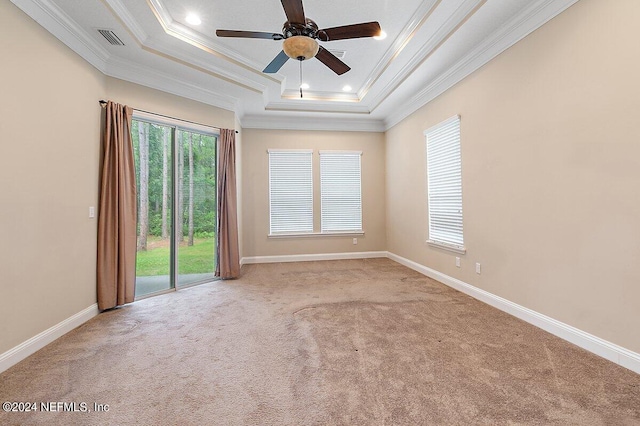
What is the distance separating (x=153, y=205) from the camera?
3914 millimetres

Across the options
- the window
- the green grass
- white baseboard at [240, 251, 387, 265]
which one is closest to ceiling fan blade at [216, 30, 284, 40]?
the window

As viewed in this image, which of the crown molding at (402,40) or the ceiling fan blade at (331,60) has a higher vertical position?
the crown molding at (402,40)

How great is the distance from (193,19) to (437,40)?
2856 millimetres

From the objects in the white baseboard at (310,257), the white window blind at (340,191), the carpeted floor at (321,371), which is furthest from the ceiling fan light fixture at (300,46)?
the white baseboard at (310,257)

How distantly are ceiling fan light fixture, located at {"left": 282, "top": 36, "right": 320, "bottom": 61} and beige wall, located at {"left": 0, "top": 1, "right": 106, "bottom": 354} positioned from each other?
7.23 ft

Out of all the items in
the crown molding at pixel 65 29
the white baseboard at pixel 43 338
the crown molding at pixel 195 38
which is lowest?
the white baseboard at pixel 43 338

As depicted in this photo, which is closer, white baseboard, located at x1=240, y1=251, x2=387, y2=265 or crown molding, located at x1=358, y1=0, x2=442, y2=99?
crown molding, located at x1=358, y1=0, x2=442, y2=99

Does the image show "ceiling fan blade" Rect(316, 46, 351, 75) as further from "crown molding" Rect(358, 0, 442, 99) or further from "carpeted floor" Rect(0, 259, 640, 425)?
"carpeted floor" Rect(0, 259, 640, 425)

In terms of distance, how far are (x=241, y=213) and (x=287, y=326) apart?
11.3ft

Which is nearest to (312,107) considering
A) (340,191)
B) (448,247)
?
(340,191)

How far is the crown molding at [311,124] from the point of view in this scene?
5.89 metres

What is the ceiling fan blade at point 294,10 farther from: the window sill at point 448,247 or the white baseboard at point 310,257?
the white baseboard at point 310,257

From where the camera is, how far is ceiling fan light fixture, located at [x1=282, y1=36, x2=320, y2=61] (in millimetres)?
2408

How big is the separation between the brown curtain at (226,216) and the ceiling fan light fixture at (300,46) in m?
2.61
